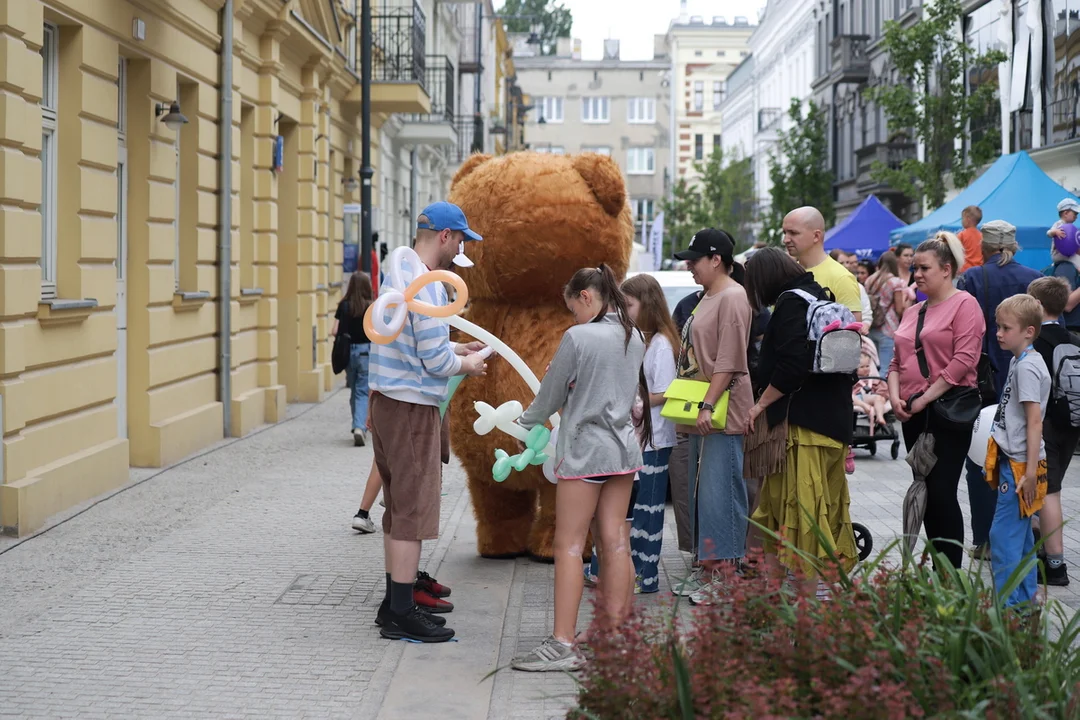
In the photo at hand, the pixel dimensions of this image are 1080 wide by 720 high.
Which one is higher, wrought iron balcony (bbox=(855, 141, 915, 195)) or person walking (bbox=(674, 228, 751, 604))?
wrought iron balcony (bbox=(855, 141, 915, 195))

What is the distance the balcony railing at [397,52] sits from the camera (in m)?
23.4

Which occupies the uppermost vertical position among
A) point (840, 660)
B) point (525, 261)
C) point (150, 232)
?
point (150, 232)

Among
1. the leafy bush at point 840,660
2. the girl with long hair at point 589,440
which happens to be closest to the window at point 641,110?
the girl with long hair at point 589,440

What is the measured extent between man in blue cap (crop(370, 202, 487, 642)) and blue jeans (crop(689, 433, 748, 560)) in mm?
1448

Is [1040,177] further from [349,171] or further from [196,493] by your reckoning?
[349,171]

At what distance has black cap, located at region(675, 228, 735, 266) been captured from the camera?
6637 mm

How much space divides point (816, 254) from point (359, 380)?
7300 mm

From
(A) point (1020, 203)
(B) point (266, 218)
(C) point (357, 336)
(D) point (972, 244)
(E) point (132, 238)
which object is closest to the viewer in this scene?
(E) point (132, 238)

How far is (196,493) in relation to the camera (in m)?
10.3

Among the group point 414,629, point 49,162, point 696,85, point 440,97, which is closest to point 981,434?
point 414,629

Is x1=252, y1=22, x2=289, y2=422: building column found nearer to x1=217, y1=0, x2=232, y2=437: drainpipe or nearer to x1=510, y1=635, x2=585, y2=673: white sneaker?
x1=217, y1=0, x2=232, y2=437: drainpipe

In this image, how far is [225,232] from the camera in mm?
13477

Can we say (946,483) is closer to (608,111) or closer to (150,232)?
(150,232)

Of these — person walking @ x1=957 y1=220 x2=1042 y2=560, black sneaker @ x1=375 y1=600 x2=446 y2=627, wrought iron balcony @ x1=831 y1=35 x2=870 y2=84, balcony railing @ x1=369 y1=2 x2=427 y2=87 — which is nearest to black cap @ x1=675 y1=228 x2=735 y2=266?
black sneaker @ x1=375 y1=600 x2=446 y2=627
